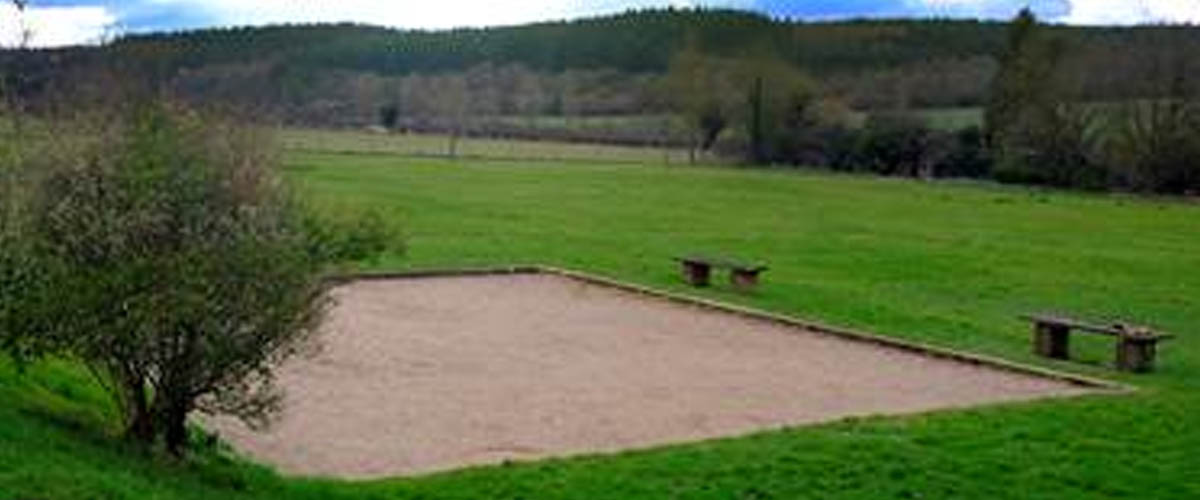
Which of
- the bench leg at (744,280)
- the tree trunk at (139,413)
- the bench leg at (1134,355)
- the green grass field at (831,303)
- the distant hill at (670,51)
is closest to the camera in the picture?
the tree trunk at (139,413)

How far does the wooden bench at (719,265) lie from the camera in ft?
89.7

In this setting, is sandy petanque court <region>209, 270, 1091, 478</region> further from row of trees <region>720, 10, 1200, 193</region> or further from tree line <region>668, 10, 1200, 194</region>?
tree line <region>668, 10, 1200, 194</region>

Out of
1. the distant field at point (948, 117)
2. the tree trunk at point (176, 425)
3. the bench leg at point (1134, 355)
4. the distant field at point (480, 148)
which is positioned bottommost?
the bench leg at point (1134, 355)

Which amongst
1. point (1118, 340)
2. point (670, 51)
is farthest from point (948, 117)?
point (1118, 340)

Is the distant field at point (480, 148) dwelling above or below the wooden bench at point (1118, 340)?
above

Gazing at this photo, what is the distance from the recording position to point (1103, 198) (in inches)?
2388

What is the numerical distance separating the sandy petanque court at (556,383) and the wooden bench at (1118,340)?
1395mm

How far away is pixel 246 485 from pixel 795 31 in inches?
4866

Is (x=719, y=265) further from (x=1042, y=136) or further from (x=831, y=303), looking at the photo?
(x=1042, y=136)

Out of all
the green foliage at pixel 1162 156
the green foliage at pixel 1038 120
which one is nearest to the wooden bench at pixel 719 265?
the green foliage at pixel 1162 156

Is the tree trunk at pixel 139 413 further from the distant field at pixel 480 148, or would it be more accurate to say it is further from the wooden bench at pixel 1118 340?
the distant field at pixel 480 148

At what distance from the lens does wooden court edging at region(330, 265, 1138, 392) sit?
1888 centimetres

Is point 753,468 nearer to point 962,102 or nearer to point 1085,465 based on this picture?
point 1085,465

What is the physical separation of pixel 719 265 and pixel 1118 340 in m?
8.21
